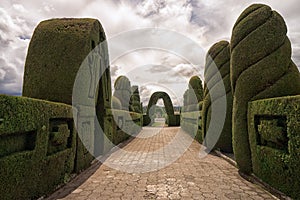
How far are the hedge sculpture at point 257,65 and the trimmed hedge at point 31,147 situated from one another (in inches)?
171

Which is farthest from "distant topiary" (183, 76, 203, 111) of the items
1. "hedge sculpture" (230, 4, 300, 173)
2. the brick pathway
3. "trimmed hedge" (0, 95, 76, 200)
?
"trimmed hedge" (0, 95, 76, 200)

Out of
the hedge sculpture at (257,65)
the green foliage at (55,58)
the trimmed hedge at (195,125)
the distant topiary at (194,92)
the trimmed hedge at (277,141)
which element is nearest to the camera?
the trimmed hedge at (277,141)

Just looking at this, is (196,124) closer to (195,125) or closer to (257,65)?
(195,125)

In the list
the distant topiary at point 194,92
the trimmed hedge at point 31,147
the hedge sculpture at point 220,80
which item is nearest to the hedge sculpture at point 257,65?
the hedge sculpture at point 220,80

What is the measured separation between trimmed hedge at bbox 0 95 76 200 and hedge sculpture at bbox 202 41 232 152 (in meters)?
5.81

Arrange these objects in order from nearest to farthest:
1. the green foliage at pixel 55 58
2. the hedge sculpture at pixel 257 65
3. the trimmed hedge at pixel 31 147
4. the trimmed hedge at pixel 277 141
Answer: the trimmed hedge at pixel 31 147, the trimmed hedge at pixel 277 141, the hedge sculpture at pixel 257 65, the green foliage at pixel 55 58

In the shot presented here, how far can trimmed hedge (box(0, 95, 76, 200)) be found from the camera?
9.12ft

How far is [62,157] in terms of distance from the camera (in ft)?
14.8

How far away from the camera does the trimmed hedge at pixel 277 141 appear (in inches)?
131

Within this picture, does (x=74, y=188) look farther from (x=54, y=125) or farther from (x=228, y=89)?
(x=228, y=89)

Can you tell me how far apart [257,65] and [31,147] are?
507 centimetres

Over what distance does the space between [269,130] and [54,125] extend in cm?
436

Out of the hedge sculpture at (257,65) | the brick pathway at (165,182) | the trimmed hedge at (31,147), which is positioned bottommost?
the brick pathway at (165,182)

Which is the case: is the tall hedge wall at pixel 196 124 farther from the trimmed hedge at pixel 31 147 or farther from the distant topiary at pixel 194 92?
the trimmed hedge at pixel 31 147
